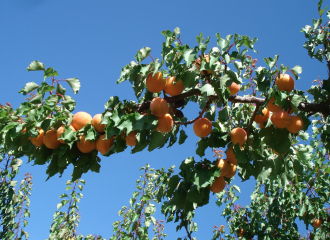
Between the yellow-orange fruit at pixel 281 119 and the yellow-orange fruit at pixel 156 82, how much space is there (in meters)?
0.91

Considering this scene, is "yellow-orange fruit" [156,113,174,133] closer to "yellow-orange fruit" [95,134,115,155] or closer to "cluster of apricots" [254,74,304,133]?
"yellow-orange fruit" [95,134,115,155]

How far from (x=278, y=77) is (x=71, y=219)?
4750 millimetres

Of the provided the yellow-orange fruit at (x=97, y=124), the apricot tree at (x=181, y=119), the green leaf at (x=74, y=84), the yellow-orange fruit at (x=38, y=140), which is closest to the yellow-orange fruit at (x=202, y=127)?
the apricot tree at (x=181, y=119)

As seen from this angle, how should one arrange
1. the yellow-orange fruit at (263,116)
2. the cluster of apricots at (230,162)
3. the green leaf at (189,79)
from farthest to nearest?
the yellow-orange fruit at (263,116) → the cluster of apricots at (230,162) → the green leaf at (189,79)

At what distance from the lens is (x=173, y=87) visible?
2.28 m

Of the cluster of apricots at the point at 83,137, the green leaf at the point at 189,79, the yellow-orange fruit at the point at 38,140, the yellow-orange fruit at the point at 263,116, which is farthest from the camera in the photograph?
the yellow-orange fruit at the point at 263,116

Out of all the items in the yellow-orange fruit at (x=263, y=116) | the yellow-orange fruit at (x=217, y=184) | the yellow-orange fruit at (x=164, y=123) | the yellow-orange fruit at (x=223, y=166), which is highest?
the yellow-orange fruit at (x=263, y=116)

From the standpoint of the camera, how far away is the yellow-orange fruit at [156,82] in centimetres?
219

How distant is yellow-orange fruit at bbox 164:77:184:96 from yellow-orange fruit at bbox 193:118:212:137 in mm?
337

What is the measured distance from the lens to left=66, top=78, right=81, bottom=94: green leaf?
2407 millimetres

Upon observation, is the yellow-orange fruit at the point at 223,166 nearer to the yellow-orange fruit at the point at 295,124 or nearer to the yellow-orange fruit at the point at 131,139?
the yellow-orange fruit at the point at 295,124

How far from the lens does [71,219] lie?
5566mm

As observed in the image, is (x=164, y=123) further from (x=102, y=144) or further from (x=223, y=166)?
(x=223, y=166)

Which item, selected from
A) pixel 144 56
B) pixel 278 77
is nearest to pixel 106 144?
pixel 144 56
